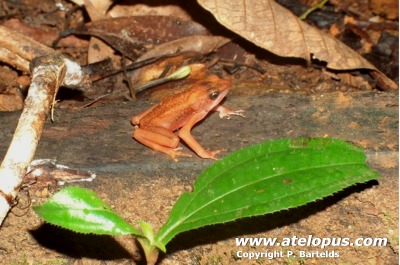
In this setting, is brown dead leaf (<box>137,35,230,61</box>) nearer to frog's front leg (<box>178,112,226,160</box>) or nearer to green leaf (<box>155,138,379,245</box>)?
frog's front leg (<box>178,112,226,160</box>)

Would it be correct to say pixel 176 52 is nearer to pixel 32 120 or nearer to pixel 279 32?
pixel 279 32

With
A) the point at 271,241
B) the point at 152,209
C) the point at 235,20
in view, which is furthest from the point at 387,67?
the point at 152,209

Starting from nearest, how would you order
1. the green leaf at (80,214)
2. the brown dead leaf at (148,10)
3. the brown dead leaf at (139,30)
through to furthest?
the green leaf at (80,214), the brown dead leaf at (139,30), the brown dead leaf at (148,10)

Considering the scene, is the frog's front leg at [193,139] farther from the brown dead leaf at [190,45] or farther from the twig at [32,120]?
the brown dead leaf at [190,45]

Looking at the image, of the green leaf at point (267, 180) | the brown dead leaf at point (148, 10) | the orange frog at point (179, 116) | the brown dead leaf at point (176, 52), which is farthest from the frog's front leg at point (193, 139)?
the brown dead leaf at point (148, 10)

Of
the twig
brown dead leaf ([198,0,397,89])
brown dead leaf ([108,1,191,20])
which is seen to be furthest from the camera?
brown dead leaf ([108,1,191,20])

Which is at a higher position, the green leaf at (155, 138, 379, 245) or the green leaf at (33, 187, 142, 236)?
the green leaf at (33, 187, 142, 236)

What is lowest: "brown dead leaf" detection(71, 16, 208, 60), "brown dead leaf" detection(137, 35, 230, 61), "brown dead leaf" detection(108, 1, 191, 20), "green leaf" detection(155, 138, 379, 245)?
"green leaf" detection(155, 138, 379, 245)

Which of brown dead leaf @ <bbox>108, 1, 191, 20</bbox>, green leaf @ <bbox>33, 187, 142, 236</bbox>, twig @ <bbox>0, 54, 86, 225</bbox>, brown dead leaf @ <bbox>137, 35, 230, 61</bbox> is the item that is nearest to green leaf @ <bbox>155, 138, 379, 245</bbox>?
green leaf @ <bbox>33, 187, 142, 236</bbox>
